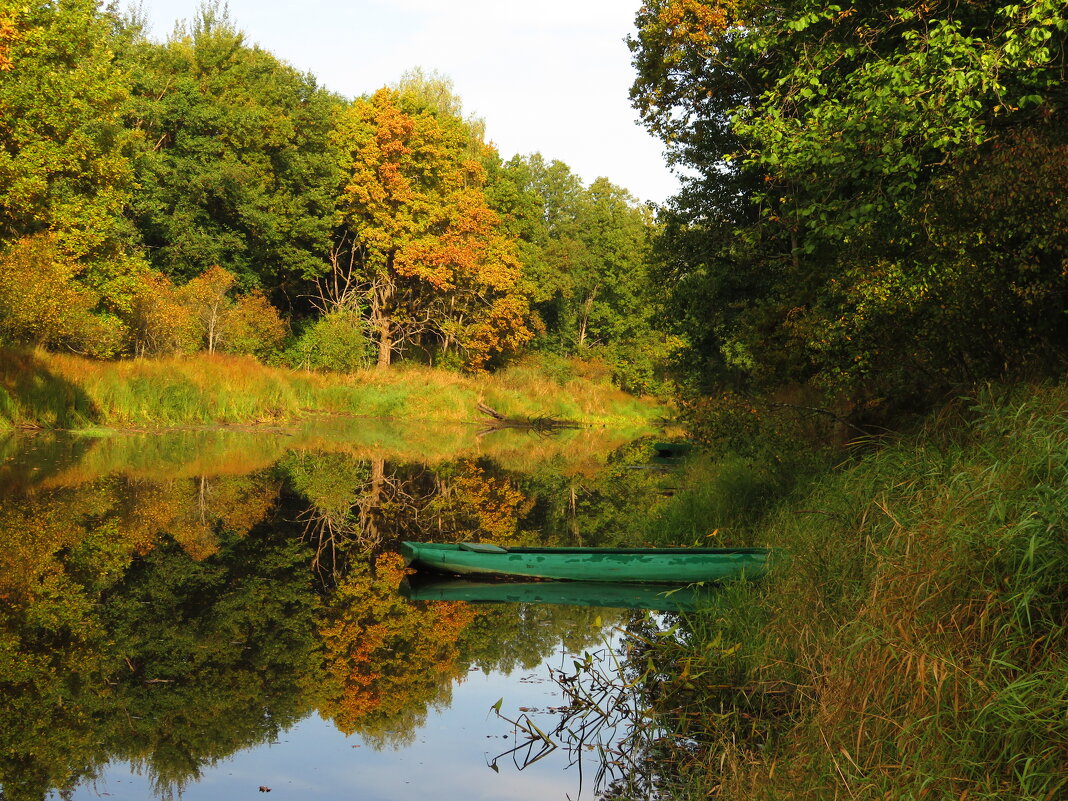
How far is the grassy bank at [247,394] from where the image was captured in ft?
69.9

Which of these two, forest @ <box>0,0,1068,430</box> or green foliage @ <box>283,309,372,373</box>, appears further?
green foliage @ <box>283,309,372,373</box>

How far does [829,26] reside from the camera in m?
11.7

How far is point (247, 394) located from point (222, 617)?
20.2 meters

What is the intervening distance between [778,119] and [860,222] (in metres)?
1.46

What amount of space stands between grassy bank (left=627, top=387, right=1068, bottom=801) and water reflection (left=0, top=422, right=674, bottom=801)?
5.26 feet

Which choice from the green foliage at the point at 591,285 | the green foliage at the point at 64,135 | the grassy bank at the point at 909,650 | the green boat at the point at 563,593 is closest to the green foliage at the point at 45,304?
the green foliage at the point at 64,135

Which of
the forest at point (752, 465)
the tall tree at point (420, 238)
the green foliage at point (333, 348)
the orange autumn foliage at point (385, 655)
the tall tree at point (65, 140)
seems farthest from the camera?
the tall tree at point (420, 238)

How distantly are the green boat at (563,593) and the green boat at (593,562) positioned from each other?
110 mm

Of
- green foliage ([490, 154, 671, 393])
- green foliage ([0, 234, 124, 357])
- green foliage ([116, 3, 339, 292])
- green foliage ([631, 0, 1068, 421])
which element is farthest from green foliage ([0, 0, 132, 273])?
green foliage ([490, 154, 671, 393])

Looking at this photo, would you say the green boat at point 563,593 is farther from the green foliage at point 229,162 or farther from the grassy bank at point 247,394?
the green foliage at point 229,162

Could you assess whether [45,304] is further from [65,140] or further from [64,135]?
[65,140]

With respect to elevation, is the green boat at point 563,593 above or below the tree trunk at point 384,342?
below

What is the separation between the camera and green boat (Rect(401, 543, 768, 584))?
26.6 feet

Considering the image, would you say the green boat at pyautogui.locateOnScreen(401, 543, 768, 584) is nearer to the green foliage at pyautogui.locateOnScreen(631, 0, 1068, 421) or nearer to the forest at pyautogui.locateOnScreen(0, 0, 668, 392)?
the green foliage at pyautogui.locateOnScreen(631, 0, 1068, 421)
